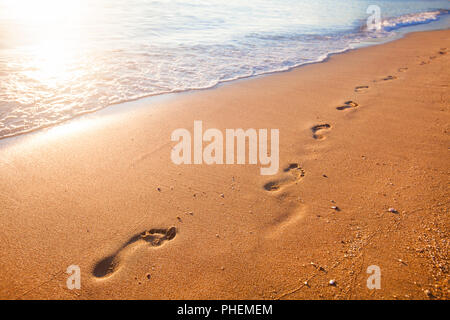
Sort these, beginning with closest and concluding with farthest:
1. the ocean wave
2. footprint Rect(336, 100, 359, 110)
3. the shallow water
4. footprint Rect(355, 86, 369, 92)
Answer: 1. footprint Rect(336, 100, 359, 110)
2. the shallow water
3. footprint Rect(355, 86, 369, 92)
4. the ocean wave

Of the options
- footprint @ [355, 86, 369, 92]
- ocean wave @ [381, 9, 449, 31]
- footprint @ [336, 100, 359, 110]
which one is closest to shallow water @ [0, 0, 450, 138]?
ocean wave @ [381, 9, 449, 31]

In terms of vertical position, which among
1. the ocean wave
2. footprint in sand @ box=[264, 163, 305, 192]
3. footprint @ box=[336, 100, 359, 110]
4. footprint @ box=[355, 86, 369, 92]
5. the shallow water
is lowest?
footprint in sand @ box=[264, 163, 305, 192]

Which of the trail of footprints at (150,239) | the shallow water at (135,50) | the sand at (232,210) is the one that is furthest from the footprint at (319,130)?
the shallow water at (135,50)

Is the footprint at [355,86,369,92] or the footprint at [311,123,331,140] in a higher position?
the footprint at [355,86,369,92]

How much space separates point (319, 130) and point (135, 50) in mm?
6149

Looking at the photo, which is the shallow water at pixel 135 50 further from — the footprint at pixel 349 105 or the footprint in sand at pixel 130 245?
the footprint in sand at pixel 130 245

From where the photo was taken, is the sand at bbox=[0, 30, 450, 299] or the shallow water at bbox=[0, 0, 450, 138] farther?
the shallow water at bbox=[0, 0, 450, 138]

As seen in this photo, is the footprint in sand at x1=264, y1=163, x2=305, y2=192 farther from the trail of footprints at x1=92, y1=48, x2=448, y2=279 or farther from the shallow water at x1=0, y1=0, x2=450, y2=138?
the shallow water at x1=0, y1=0, x2=450, y2=138

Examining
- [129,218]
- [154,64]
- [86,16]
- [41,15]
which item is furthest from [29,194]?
[41,15]

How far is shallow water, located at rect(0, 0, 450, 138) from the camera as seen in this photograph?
4.50 metres

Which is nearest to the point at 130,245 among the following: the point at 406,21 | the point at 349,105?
the point at 349,105

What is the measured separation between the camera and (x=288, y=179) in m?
2.59

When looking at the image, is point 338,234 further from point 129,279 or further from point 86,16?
point 86,16

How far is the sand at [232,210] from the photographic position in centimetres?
175
